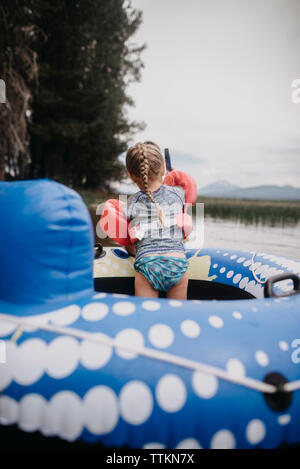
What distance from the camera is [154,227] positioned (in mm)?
1314

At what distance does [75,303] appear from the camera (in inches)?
33.1

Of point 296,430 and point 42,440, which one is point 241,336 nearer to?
point 296,430

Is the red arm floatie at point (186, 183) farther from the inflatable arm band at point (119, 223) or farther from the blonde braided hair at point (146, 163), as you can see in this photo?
the blonde braided hair at point (146, 163)

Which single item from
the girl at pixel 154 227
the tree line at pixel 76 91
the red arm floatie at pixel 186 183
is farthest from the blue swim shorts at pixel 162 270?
the tree line at pixel 76 91

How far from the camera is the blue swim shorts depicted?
1.26 meters

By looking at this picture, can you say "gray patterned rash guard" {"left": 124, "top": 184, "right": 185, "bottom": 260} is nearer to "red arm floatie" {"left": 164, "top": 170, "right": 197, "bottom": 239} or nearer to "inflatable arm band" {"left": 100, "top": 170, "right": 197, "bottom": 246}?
"inflatable arm band" {"left": 100, "top": 170, "right": 197, "bottom": 246}

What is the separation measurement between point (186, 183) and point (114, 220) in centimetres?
45

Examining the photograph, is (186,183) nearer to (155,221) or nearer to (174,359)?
(155,221)

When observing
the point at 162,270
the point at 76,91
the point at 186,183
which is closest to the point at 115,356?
the point at 162,270

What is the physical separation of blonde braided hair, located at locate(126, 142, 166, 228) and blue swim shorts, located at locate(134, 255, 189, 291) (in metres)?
0.16

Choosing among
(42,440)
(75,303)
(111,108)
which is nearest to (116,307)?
(75,303)

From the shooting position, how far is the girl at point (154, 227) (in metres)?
1.27

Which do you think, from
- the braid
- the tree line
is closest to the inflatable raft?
the braid

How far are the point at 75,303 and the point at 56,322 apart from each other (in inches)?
3.0
